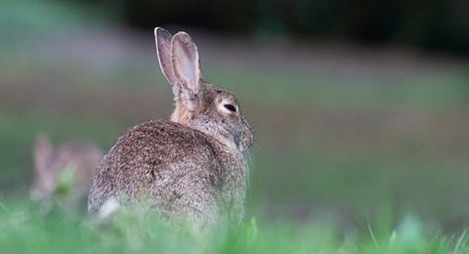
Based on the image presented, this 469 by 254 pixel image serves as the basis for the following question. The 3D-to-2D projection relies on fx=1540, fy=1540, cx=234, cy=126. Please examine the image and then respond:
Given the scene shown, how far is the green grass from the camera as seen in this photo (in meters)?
4.64

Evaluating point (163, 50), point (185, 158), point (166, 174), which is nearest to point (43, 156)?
point (163, 50)

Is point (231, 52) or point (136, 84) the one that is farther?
point (231, 52)

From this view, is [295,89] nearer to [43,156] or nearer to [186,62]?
[43,156]

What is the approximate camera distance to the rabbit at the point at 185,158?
580 cm

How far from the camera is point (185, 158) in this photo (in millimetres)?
6082

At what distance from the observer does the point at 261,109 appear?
19.9m

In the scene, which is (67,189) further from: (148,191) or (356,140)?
(356,140)

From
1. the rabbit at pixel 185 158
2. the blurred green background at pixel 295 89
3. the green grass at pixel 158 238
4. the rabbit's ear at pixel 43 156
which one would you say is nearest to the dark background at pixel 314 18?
the blurred green background at pixel 295 89

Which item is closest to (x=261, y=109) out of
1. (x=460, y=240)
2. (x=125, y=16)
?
(x=125, y=16)

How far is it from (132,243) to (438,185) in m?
10.4

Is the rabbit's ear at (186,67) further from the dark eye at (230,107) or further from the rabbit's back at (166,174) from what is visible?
the rabbit's back at (166,174)

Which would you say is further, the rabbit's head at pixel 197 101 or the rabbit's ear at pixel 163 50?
the rabbit's ear at pixel 163 50

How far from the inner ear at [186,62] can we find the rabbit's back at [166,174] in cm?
65

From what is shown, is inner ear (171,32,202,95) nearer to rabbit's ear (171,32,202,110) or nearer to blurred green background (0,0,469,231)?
rabbit's ear (171,32,202,110)
